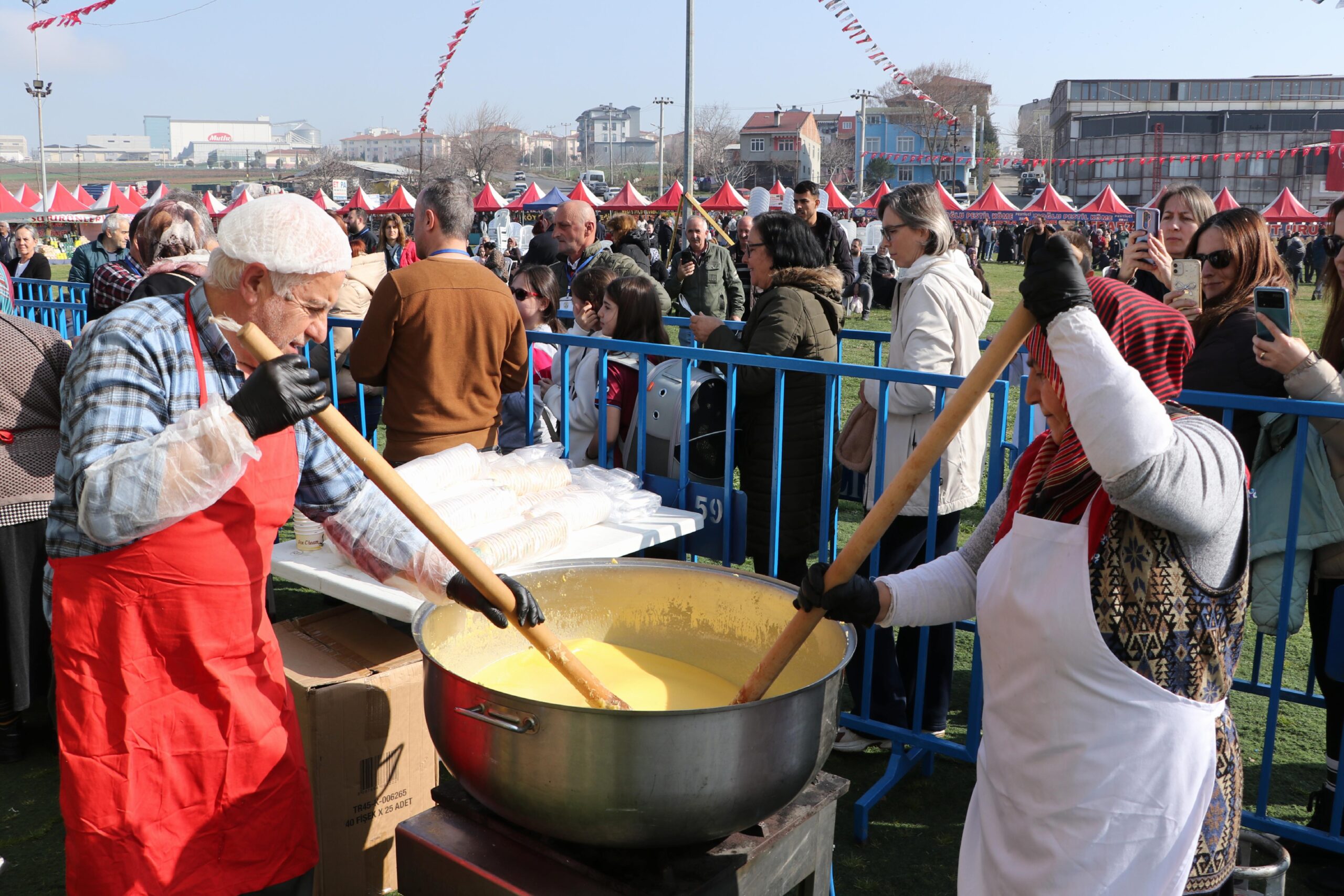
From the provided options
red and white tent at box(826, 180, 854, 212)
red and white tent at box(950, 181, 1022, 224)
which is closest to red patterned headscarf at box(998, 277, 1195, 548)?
red and white tent at box(826, 180, 854, 212)

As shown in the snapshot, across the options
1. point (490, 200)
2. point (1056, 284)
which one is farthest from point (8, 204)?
point (1056, 284)

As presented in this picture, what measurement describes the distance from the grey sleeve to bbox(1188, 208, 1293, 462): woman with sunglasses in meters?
1.71

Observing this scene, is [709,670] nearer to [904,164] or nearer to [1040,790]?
[1040,790]

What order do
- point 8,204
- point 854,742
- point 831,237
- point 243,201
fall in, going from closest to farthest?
point 854,742 → point 243,201 → point 831,237 → point 8,204

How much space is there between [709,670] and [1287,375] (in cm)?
199

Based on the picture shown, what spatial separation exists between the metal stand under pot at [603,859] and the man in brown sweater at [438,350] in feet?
6.80

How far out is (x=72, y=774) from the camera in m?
1.95

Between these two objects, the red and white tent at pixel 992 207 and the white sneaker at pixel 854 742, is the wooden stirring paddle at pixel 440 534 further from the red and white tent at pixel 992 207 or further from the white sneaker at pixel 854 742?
the red and white tent at pixel 992 207

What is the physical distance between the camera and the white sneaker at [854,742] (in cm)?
371

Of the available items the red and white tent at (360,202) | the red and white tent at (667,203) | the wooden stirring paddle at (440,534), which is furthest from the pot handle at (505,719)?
the red and white tent at (360,202)

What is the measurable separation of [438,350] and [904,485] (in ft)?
8.17

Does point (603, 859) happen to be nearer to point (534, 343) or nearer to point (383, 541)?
point (383, 541)

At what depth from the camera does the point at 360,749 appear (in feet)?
9.18

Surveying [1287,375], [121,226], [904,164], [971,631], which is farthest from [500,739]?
[904,164]
